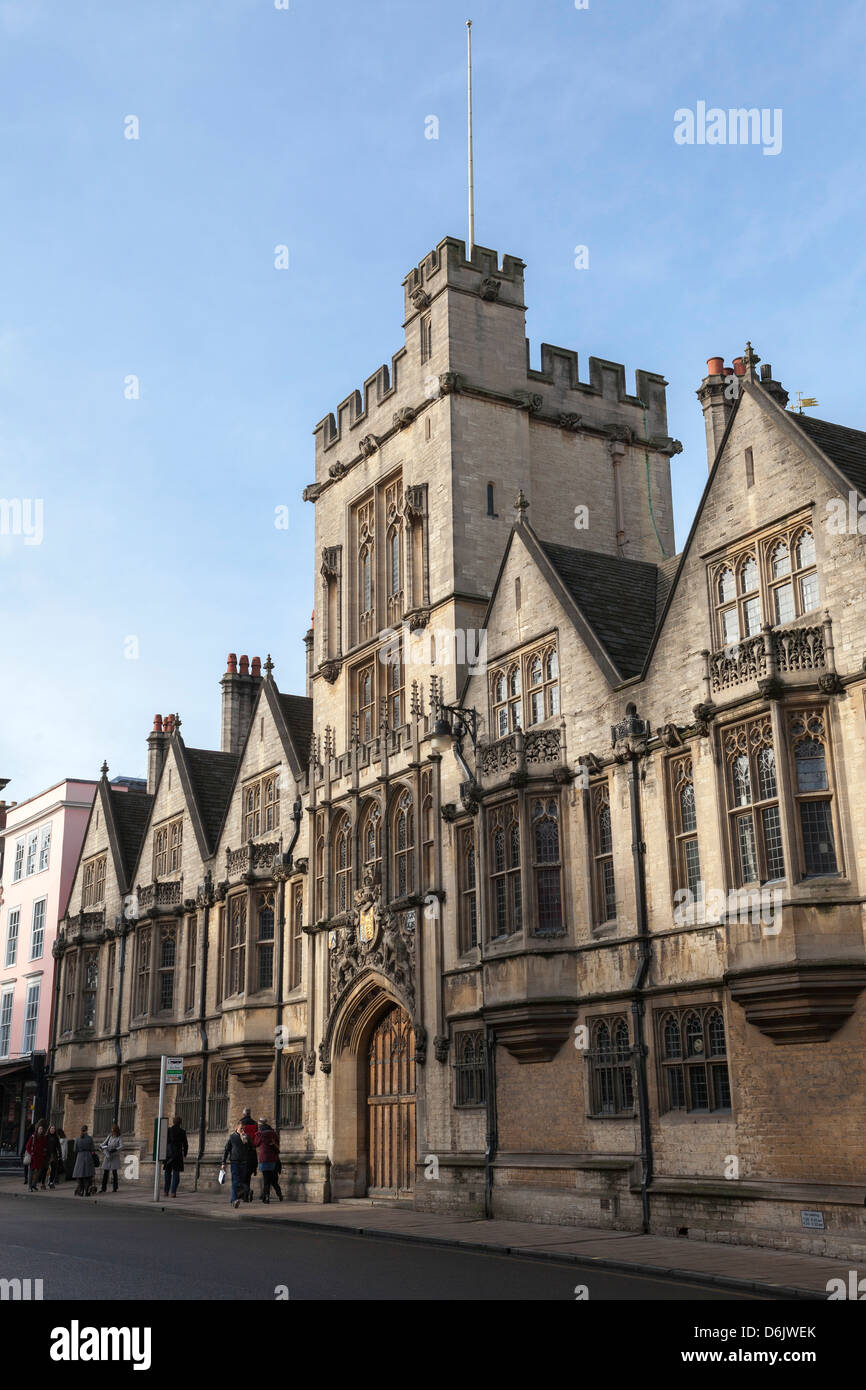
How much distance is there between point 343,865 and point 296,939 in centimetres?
362

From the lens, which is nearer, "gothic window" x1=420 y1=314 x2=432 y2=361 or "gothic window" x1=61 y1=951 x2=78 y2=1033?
"gothic window" x1=420 y1=314 x2=432 y2=361

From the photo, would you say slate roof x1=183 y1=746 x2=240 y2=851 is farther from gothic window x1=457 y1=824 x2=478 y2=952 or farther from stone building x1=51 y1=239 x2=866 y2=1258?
gothic window x1=457 y1=824 x2=478 y2=952

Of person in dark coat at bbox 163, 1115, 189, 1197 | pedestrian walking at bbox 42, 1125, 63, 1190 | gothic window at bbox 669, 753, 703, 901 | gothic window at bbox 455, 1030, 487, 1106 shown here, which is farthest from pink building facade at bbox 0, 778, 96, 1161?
gothic window at bbox 669, 753, 703, 901

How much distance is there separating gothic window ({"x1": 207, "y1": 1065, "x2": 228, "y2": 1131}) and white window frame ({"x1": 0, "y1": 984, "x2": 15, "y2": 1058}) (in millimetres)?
22012

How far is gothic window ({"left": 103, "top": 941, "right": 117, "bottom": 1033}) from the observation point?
45938 millimetres

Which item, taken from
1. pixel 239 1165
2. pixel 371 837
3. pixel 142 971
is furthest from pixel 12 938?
pixel 239 1165

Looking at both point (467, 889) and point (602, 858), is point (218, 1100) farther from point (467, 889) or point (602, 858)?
point (602, 858)

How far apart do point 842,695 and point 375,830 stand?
1437 cm

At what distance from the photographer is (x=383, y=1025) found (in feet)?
99.2

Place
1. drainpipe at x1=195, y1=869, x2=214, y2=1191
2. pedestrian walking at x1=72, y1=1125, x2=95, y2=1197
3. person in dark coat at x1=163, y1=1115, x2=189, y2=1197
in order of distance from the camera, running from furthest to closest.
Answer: drainpipe at x1=195, y1=869, x2=214, y2=1191, pedestrian walking at x1=72, y1=1125, x2=95, y2=1197, person in dark coat at x1=163, y1=1115, x2=189, y2=1197

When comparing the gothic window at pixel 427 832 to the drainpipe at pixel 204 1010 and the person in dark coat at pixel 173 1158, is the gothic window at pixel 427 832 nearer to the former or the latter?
the person in dark coat at pixel 173 1158

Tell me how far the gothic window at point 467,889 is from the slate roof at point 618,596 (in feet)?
16.0

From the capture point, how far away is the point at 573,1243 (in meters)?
18.8
